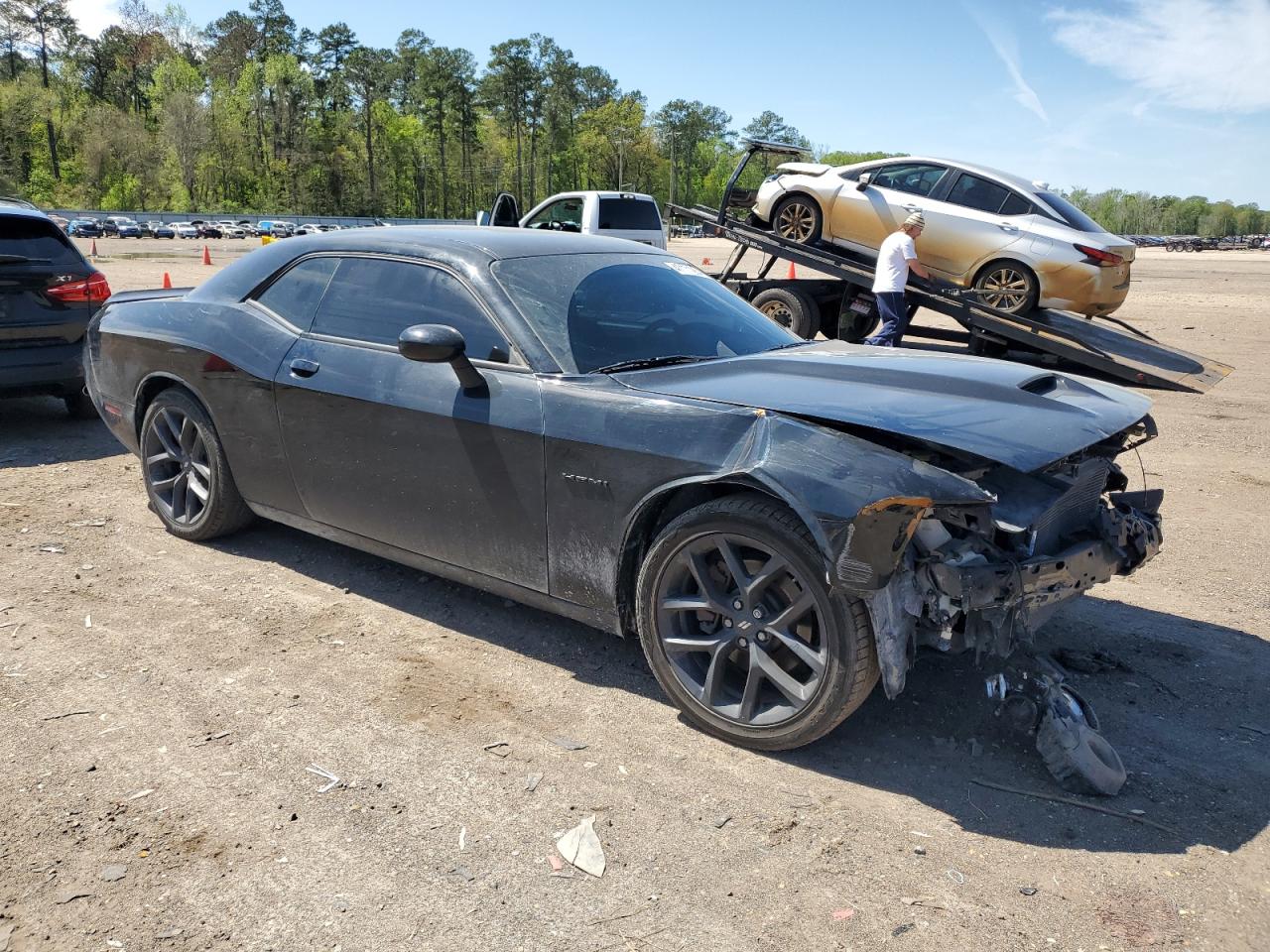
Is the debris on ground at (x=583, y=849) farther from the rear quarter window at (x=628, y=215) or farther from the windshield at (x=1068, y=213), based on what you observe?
the rear quarter window at (x=628, y=215)

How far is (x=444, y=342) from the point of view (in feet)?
11.8

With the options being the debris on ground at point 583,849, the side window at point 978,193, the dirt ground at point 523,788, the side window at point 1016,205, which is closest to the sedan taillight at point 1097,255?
the side window at point 1016,205

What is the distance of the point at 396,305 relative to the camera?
13.6 feet

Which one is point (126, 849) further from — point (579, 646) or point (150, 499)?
point (150, 499)

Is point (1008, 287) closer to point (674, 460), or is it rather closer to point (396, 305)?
point (396, 305)

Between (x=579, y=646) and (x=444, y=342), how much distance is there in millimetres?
1386

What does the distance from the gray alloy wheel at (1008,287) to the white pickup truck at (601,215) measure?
5824 mm

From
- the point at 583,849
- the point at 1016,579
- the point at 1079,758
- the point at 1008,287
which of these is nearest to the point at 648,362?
the point at 1016,579

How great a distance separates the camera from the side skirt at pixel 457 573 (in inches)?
142

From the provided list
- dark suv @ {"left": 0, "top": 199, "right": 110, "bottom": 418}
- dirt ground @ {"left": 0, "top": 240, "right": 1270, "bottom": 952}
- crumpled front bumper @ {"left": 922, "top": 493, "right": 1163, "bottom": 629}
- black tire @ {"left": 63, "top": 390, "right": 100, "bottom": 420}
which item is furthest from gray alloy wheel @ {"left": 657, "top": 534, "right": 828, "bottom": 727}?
black tire @ {"left": 63, "top": 390, "right": 100, "bottom": 420}

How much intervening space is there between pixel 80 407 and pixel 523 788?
677 cm

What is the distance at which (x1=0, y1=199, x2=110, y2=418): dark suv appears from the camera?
22.6 feet

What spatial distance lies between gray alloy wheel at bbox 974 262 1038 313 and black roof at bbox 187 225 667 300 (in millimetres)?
8081

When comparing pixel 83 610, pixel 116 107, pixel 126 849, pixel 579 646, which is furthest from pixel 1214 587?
pixel 116 107
